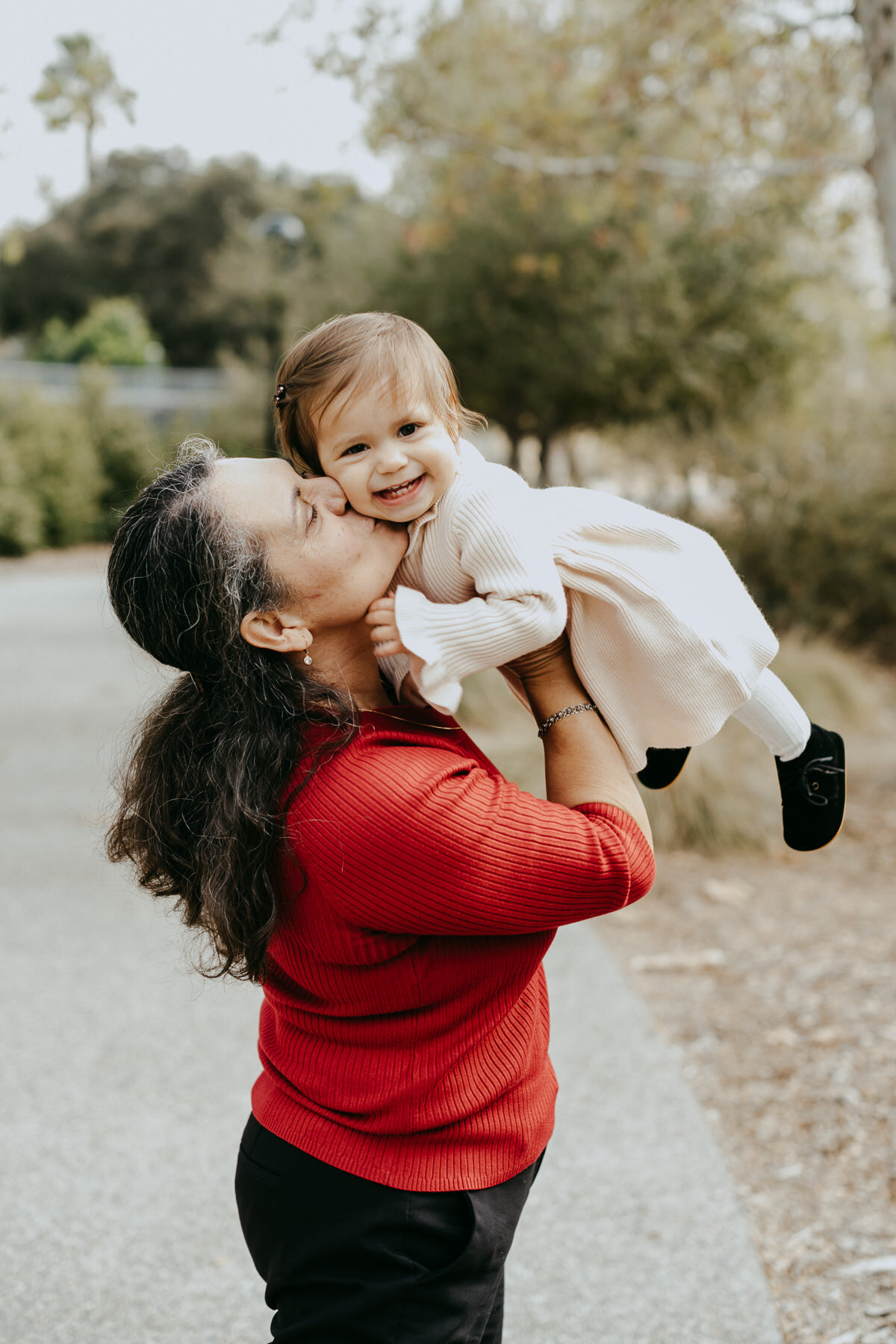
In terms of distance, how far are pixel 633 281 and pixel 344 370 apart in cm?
1305

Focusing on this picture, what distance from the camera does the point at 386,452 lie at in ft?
5.35

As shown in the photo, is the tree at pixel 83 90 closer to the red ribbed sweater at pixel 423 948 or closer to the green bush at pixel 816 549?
the red ribbed sweater at pixel 423 948

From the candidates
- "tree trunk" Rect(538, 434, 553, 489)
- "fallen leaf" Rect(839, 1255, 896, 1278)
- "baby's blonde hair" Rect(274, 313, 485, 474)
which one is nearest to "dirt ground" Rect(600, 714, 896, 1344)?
"fallen leaf" Rect(839, 1255, 896, 1278)

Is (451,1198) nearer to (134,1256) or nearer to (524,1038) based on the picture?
(524,1038)

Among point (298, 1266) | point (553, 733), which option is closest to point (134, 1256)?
point (298, 1266)

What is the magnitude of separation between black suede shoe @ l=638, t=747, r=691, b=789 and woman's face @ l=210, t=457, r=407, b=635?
597 mm

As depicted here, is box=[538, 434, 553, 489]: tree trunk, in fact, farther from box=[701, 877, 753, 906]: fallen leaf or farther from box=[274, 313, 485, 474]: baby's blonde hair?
box=[274, 313, 485, 474]: baby's blonde hair

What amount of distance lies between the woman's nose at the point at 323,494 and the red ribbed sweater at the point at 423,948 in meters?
0.29

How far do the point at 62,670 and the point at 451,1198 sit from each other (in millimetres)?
9642

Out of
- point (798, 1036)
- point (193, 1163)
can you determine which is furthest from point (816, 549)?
point (193, 1163)

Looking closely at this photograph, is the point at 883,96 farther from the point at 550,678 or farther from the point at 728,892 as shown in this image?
the point at 550,678

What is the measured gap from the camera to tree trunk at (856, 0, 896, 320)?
4.92 metres

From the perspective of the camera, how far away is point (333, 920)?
1385 mm

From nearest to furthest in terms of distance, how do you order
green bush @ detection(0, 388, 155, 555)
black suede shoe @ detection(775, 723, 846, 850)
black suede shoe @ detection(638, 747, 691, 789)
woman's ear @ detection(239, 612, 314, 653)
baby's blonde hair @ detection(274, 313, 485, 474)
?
woman's ear @ detection(239, 612, 314, 653), baby's blonde hair @ detection(274, 313, 485, 474), black suede shoe @ detection(638, 747, 691, 789), black suede shoe @ detection(775, 723, 846, 850), green bush @ detection(0, 388, 155, 555)
